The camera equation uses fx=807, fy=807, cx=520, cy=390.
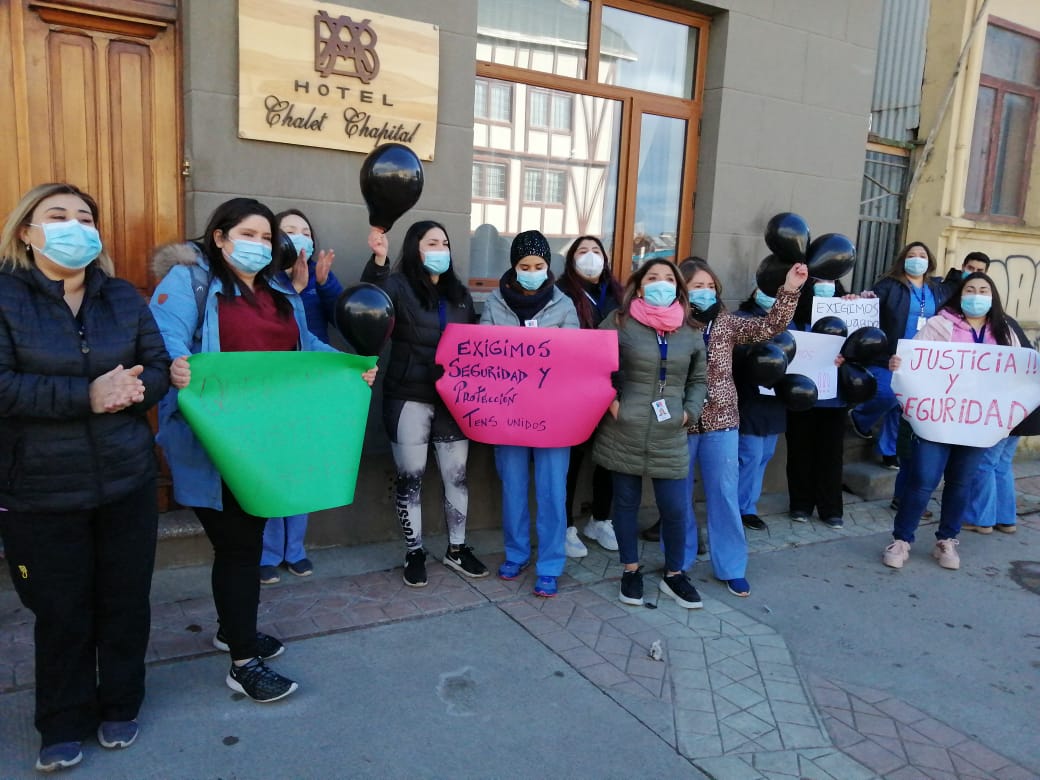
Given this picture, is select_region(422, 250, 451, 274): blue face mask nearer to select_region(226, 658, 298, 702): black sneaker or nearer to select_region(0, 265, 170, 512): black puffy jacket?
select_region(0, 265, 170, 512): black puffy jacket

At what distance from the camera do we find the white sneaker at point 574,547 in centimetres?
494

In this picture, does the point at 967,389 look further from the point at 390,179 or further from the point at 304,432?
the point at 304,432

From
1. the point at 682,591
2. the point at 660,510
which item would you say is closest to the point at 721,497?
the point at 660,510

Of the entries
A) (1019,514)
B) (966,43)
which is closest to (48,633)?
(1019,514)

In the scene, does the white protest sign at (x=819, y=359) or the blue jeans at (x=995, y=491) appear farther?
the blue jeans at (x=995, y=491)

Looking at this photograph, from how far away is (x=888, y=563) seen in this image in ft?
16.6

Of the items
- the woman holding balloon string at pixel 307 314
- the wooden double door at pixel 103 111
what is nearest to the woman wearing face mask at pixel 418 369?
the woman holding balloon string at pixel 307 314

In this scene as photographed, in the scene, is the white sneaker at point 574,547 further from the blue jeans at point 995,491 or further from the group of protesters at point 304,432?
the blue jeans at point 995,491

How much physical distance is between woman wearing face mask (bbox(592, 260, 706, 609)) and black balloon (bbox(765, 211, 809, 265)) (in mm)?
1062

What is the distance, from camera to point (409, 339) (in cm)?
416

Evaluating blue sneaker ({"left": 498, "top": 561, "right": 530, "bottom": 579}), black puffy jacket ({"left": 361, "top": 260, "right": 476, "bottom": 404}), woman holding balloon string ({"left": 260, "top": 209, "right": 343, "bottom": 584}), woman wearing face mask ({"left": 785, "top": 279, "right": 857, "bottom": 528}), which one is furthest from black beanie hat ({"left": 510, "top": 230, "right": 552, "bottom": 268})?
woman wearing face mask ({"left": 785, "top": 279, "right": 857, "bottom": 528})

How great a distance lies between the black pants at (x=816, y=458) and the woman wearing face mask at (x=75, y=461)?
14.7ft

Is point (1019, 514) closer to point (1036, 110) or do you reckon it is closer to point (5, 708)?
point (1036, 110)

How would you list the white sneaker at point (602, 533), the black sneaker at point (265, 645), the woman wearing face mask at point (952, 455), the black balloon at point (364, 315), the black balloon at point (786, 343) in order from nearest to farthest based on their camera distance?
the black balloon at point (364, 315)
the black sneaker at point (265, 645)
the black balloon at point (786, 343)
the woman wearing face mask at point (952, 455)
the white sneaker at point (602, 533)
